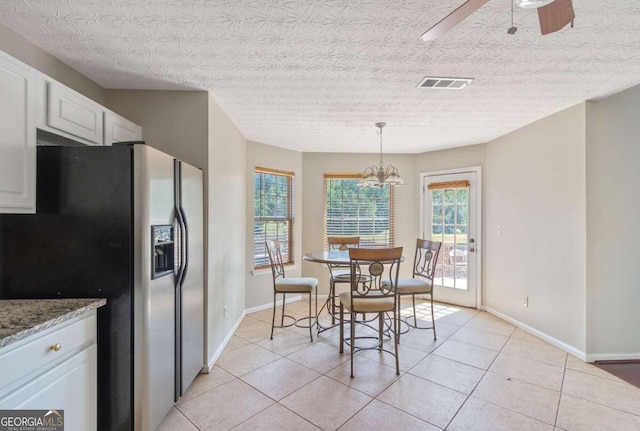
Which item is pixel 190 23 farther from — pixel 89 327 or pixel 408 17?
pixel 89 327

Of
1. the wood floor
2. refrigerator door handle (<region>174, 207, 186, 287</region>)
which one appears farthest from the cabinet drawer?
the wood floor

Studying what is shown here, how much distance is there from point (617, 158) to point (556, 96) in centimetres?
85

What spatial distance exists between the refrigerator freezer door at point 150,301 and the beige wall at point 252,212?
223 centimetres

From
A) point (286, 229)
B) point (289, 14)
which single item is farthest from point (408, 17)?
point (286, 229)

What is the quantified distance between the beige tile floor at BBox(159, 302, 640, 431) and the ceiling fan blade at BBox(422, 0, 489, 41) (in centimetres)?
218

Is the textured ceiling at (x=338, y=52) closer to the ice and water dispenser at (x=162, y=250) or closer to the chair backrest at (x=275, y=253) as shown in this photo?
the ice and water dispenser at (x=162, y=250)

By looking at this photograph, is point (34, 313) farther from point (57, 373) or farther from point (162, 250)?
point (162, 250)

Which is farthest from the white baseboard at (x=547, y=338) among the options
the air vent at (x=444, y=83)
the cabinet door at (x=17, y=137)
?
the cabinet door at (x=17, y=137)

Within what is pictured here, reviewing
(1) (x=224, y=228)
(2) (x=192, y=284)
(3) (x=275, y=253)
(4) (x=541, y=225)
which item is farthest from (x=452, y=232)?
(2) (x=192, y=284)

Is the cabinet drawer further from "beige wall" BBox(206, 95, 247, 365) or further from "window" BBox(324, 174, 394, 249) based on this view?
"window" BBox(324, 174, 394, 249)

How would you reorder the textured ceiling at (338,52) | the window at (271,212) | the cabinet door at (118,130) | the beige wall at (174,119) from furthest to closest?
the window at (271,212), the beige wall at (174,119), the cabinet door at (118,130), the textured ceiling at (338,52)

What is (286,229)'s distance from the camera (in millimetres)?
4621

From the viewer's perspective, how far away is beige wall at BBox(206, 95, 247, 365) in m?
2.66

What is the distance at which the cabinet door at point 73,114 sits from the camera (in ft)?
5.45
